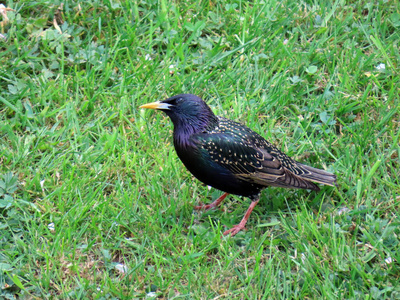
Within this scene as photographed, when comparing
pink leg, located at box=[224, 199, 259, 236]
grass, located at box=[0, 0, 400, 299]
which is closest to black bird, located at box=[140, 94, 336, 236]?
pink leg, located at box=[224, 199, 259, 236]

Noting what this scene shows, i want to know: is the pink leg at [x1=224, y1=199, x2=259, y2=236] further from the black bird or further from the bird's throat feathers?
the bird's throat feathers

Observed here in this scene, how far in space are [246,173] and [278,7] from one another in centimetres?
238

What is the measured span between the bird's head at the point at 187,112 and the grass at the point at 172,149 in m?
0.54

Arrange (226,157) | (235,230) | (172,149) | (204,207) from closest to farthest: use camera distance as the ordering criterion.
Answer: (226,157), (235,230), (204,207), (172,149)

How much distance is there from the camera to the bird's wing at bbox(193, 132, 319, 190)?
4.33m

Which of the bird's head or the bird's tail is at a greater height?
the bird's head

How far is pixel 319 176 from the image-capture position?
14.9 feet

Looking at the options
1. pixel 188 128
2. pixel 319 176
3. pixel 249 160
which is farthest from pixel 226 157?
pixel 319 176

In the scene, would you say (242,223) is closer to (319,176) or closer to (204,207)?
(204,207)

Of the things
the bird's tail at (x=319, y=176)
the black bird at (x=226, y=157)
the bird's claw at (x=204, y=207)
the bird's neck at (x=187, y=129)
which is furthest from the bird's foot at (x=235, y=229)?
the bird's neck at (x=187, y=129)

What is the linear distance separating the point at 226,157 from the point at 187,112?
17.0 inches

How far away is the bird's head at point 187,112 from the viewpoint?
4.37m

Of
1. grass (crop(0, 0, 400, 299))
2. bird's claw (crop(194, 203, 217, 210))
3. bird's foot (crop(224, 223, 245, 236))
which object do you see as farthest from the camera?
bird's claw (crop(194, 203, 217, 210))

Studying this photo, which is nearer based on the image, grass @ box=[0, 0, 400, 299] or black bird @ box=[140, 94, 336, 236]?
grass @ box=[0, 0, 400, 299]
